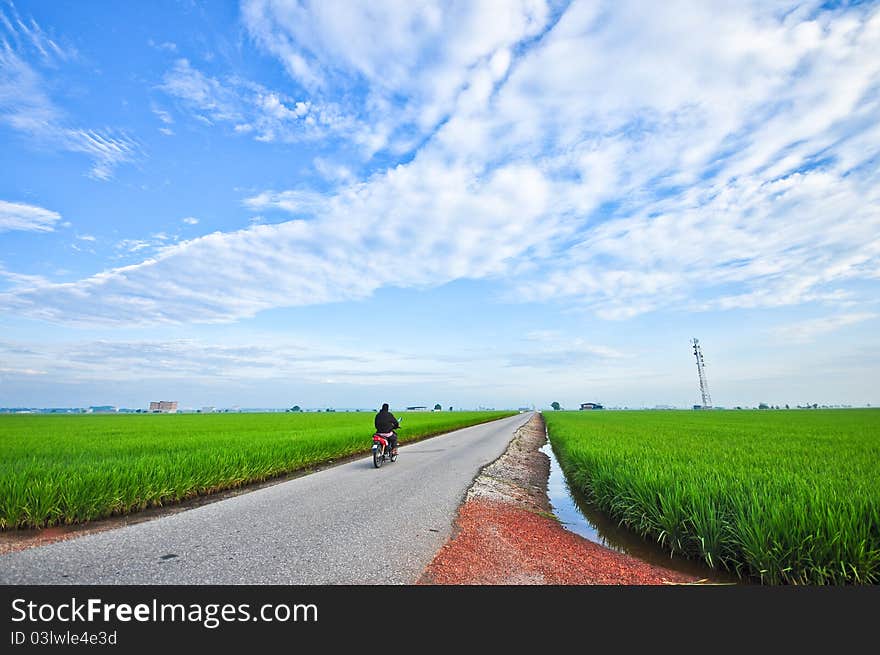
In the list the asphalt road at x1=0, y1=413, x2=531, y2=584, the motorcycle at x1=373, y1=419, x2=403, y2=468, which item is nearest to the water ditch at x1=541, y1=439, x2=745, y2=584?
the asphalt road at x1=0, y1=413, x2=531, y2=584

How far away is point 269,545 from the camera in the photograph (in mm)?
5594

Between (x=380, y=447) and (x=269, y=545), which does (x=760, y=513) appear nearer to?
(x=269, y=545)

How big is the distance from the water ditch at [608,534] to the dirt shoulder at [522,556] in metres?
0.31

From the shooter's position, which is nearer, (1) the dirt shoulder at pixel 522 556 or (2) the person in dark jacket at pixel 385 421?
(1) the dirt shoulder at pixel 522 556

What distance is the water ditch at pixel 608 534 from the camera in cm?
580

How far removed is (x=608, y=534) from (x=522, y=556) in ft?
10.5

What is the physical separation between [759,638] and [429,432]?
106 feet

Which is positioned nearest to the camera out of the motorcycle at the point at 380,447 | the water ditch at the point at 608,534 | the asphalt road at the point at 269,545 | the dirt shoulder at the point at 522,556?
the asphalt road at the point at 269,545

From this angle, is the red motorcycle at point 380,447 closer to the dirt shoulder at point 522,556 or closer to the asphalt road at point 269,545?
the asphalt road at point 269,545

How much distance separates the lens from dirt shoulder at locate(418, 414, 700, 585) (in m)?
4.83

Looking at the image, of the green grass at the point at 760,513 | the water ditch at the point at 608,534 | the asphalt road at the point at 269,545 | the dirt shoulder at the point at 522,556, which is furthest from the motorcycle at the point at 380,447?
the green grass at the point at 760,513

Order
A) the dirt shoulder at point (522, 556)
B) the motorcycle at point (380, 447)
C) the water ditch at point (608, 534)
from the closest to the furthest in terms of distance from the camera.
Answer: the dirt shoulder at point (522, 556), the water ditch at point (608, 534), the motorcycle at point (380, 447)

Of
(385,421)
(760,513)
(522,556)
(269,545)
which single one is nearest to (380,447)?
(385,421)

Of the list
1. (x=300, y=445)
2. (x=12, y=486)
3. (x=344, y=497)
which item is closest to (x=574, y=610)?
(x=344, y=497)
